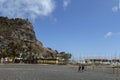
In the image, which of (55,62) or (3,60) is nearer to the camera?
(3,60)

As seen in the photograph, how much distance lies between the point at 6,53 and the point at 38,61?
2304 cm

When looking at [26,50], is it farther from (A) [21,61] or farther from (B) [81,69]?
(B) [81,69]

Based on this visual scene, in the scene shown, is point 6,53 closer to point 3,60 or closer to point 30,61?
point 3,60

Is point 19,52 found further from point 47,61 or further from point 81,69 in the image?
point 81,69

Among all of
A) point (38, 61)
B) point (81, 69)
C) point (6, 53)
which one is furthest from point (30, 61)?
point (81, 69)

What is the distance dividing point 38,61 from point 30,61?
18.9ft

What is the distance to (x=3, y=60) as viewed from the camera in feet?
572

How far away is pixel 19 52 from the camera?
179875 millimetres

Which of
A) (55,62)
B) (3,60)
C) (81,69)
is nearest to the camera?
(81,69)

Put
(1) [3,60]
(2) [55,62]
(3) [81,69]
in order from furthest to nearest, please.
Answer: (2) [55,62], (1) [3,60], (3) [81,69]

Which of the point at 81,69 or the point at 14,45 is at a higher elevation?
the point at 14,45

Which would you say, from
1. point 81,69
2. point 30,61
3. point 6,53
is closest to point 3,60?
point 6,53

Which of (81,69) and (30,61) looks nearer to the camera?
(81,69)

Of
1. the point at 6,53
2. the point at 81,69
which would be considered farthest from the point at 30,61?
the point at 81,69
